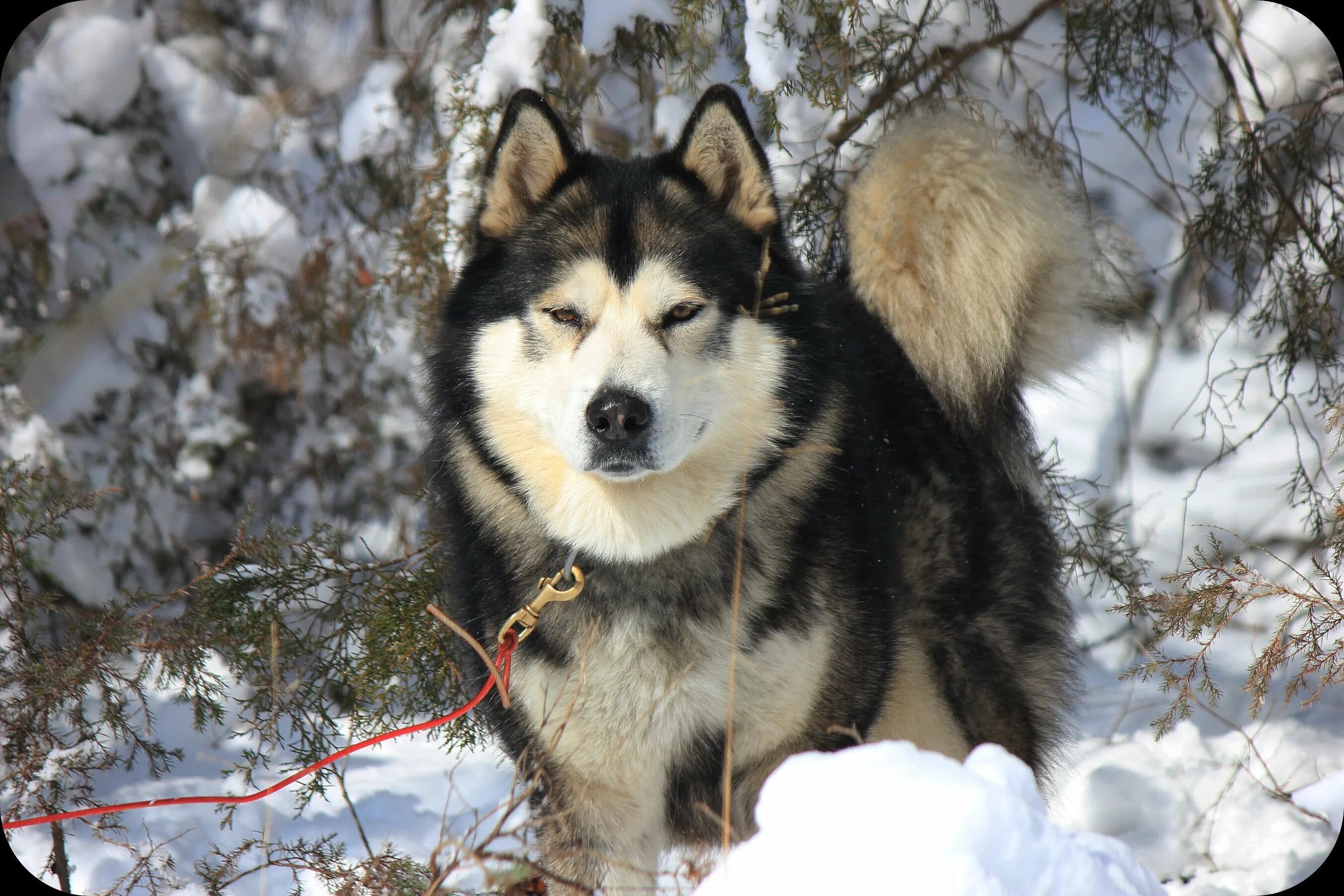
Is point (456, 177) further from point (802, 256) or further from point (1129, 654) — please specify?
point (1129, 654)

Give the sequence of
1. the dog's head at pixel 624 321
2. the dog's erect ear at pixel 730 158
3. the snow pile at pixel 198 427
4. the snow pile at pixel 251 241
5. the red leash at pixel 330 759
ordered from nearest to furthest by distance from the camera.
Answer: the red leash at pixel 330 759 < the dog's head at pixel 624 321 < the dog's erect ear at pixel 730 158 < the snow pile at pixel 251 241 < the snow pile at pixel 198 427

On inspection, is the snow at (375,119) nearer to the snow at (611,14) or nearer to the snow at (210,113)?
the snow at (210,113)

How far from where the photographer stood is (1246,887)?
2.61 metres

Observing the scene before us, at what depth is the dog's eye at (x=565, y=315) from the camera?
2.03 meters

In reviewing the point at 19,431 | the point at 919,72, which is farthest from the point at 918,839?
the point at 19,431

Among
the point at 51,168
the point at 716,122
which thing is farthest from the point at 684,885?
the point at 51,168

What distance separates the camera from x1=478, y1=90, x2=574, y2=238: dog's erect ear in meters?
2.14

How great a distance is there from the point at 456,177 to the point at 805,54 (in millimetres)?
1204

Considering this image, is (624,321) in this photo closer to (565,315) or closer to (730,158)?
(565,315)

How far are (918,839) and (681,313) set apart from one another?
1.17 metres

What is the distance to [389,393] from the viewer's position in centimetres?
495

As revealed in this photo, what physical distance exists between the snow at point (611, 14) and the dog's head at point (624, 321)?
977mm

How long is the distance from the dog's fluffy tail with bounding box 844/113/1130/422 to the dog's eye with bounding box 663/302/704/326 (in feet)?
2.43

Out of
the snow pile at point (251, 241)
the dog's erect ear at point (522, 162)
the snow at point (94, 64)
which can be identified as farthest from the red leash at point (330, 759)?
the snow at point (94, 64)
